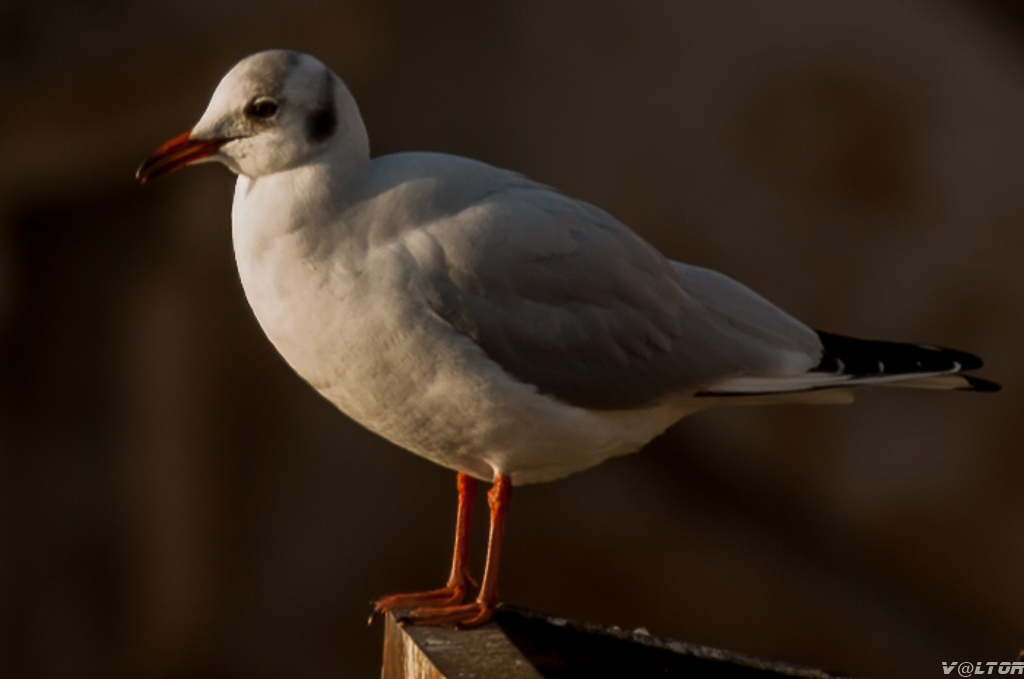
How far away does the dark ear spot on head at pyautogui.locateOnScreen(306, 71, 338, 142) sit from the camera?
53.6 inches

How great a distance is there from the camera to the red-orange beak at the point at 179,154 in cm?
Result: 136

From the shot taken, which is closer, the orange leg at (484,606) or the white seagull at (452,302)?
A: the white seagull at (452,302)

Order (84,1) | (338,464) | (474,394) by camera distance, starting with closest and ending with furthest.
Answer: (474,394) → (84,1) → (338,464)

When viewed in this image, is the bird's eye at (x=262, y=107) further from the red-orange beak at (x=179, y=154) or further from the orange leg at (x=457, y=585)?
the orange leg at (x=457, y=585)

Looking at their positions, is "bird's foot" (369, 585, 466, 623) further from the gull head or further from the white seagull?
the gull head

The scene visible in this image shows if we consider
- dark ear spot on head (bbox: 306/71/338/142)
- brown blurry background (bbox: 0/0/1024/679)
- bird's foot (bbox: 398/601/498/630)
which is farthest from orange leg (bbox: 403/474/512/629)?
brown blurry background (bbox: 0/0/1024/679)

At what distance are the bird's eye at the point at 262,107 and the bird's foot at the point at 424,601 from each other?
0.52 meters

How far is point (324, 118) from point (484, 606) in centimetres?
51

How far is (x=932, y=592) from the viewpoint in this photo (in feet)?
10.2

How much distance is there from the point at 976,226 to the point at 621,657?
1.78 m

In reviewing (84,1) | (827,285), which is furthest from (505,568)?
(84,1)

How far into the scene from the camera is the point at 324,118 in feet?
4.49

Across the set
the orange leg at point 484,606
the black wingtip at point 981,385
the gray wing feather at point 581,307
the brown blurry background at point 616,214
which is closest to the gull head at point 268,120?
the gray wing feather at point 581,307

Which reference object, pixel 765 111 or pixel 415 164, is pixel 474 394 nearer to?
pixel 415 164
